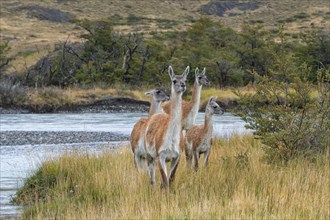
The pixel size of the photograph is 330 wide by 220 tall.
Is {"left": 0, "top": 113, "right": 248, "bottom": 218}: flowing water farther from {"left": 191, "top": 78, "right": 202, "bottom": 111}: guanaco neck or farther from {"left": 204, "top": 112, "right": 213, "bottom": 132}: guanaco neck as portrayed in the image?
{"left": 204, "top": 112, "right": 213, "bottom": 132}: guanaco neck

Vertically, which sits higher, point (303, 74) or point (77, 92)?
point (303, 74)

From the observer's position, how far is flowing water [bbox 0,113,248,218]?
13.1m

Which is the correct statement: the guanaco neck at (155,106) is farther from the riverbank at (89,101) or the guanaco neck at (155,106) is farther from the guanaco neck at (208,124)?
the riverbank at (89,101)

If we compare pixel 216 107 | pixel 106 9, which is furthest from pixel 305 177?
pixel 106 9

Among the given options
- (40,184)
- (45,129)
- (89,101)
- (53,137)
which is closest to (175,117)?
(40,184)

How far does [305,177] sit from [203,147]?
7.93 feet

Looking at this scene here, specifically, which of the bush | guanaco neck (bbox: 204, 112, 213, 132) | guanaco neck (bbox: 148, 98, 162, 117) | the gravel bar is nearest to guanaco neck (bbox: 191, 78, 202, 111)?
guanaco neck (bbox: 148, 98, 162, 117)

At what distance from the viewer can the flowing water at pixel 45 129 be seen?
13.1 meters

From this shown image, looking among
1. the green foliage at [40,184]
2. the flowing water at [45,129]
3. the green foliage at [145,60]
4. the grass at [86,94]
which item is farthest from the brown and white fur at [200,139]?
the green foliage at [145,60]

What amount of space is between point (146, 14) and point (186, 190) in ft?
255

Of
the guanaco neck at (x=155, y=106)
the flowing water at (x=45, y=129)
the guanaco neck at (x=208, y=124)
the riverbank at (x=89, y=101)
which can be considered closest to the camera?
the guanaco neck at (x=208, y=124)

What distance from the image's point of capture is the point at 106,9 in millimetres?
85000

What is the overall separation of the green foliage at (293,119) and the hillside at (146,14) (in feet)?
176

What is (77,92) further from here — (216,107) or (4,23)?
(4,23)
